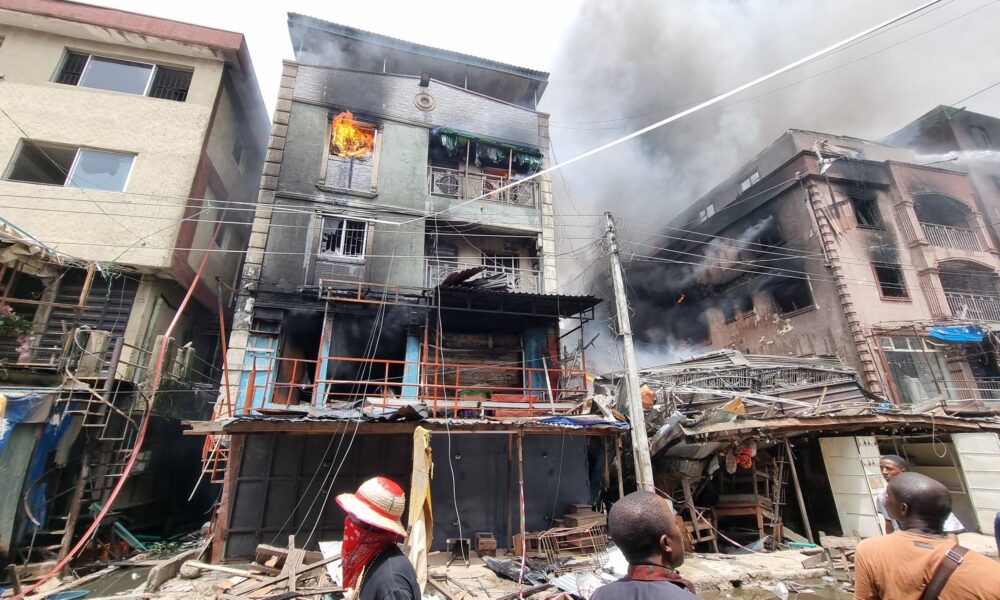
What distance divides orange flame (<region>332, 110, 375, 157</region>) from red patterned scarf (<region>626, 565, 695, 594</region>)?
16994mm

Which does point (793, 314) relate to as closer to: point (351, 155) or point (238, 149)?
point (351, 155)

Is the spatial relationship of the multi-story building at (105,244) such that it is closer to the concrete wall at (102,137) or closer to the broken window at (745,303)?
→ the concrete wall at (102,137)

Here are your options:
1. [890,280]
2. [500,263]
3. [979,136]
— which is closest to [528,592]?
[500,263]

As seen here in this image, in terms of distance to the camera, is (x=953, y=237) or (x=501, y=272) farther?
(x=953, y=237)

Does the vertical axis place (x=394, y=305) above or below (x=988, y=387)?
above

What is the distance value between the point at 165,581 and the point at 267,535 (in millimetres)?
2002

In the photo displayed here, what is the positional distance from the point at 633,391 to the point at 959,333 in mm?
18342

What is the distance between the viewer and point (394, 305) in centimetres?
1405

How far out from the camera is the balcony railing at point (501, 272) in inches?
601

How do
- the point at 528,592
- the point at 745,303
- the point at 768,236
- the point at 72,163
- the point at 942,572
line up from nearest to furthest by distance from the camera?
the point at 942,572, the point at 528,592, the point at 72,163, the point at 768,236, the point at 745,303

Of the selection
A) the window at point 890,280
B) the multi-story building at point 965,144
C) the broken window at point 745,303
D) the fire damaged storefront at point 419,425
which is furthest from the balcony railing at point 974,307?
the fire damaged storefront at point 419,425

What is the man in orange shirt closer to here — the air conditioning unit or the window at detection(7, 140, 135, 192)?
the air conditioning unit

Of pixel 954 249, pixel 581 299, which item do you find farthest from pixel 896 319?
pixel 581 299

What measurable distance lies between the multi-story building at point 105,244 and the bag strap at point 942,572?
13.9 meters
